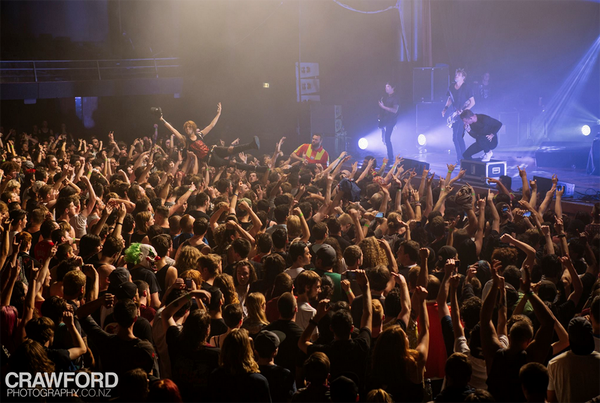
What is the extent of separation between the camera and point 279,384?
7.99ft

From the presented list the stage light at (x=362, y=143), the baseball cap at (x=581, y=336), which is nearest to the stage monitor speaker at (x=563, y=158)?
the stage light at (x=362, y=143)

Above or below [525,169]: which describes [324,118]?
above

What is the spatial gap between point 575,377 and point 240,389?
151 centimetres

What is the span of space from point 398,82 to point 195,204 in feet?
36.7

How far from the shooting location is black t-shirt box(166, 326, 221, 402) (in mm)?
2488

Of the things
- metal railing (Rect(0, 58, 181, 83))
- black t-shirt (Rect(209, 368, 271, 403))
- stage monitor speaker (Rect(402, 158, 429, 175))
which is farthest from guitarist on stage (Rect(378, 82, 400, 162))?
black t-shirt (Rect(209, 368, 271, 403))

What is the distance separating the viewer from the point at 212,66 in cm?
1412

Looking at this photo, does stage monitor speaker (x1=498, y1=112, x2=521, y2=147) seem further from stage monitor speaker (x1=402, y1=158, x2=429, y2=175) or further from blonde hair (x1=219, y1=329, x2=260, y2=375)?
blonde hair (x1=219, y1=329, x2=260, y2=375)

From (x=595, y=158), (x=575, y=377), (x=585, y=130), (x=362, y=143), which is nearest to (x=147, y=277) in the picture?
(x=575, y=377)

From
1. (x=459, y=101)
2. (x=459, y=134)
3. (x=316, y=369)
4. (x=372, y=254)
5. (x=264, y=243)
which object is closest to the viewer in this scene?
(x=316, y=369)

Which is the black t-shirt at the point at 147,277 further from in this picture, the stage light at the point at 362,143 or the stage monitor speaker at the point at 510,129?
the stage monitor speaker at the point at 510,129

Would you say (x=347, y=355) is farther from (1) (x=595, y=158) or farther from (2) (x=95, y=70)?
(2) (x=95, y=70)

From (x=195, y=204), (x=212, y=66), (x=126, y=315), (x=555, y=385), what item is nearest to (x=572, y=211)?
(x=195, y=204)

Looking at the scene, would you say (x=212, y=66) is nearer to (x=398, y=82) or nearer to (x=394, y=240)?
(x=398, y=82)
